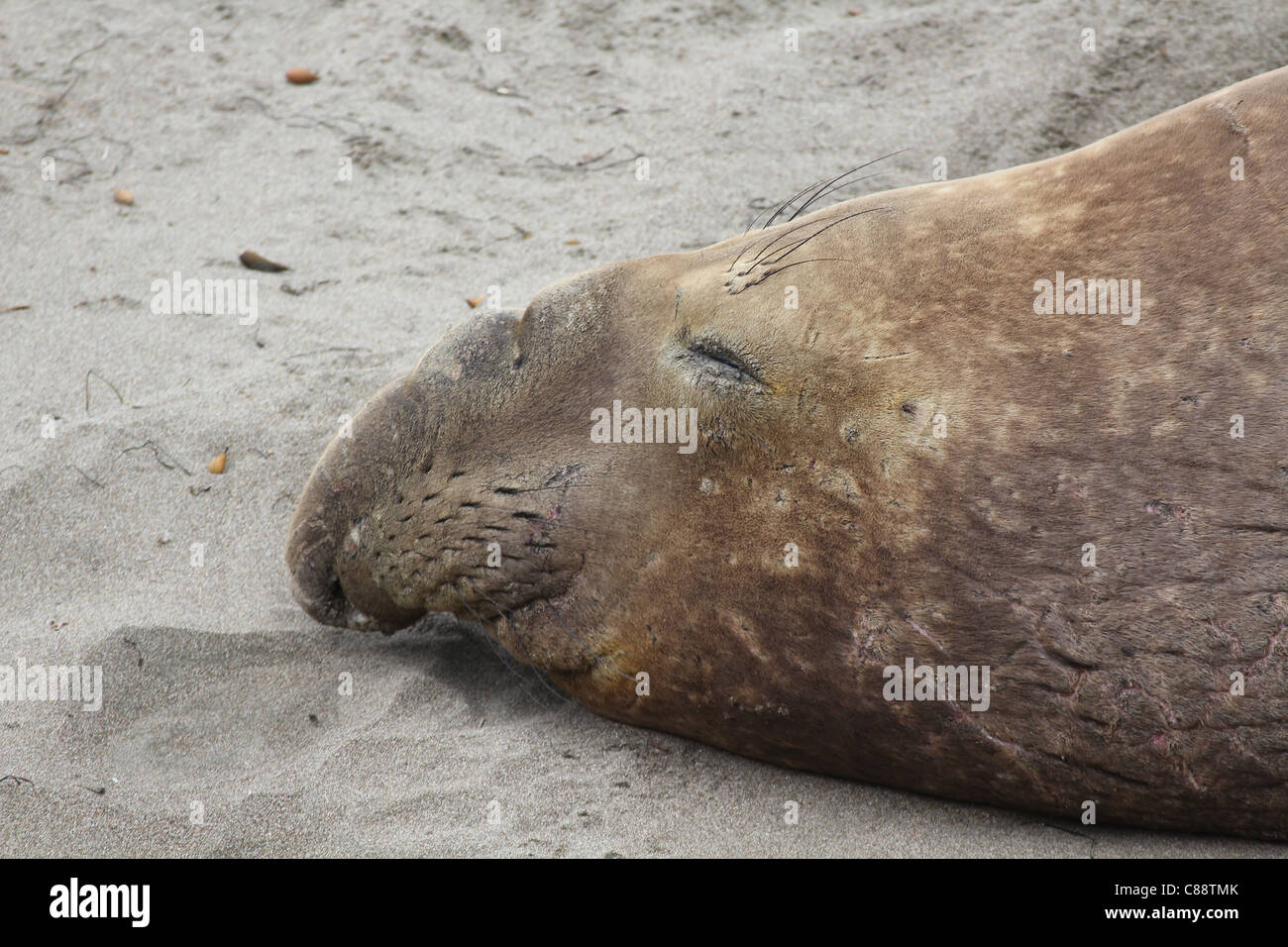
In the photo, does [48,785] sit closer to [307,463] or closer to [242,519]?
[242,519]

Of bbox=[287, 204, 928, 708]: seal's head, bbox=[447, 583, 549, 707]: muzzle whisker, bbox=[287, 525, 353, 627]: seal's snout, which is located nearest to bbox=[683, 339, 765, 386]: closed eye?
bbox=[287, 204, 928, 708]: seal's head

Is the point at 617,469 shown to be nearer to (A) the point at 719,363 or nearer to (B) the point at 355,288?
(A) the point at 719,363

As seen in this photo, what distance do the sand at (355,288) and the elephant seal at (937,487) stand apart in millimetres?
245

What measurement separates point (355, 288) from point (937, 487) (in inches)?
116

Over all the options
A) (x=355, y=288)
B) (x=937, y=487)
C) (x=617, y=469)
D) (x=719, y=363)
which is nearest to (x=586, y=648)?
(x=617, y=469)

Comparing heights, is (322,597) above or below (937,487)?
below

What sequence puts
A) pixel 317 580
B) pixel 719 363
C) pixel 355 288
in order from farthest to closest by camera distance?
pixel 355 288
pixel 317 580
pixel 719 363

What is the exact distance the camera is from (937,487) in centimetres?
230

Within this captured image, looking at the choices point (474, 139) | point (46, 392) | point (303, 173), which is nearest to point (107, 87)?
point (303, 173)

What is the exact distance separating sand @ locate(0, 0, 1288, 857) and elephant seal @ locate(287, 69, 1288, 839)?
0.81 ft

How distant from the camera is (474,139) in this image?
5.49 m

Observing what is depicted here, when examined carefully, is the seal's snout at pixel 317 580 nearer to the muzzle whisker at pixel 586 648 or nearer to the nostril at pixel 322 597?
the nostril at pixel 322 597

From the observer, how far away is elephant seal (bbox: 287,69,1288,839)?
2168mm

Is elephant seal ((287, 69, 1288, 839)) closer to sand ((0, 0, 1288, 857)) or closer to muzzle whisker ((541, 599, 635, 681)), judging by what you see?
muzzle whisker ((541, 599, 635, 681))
